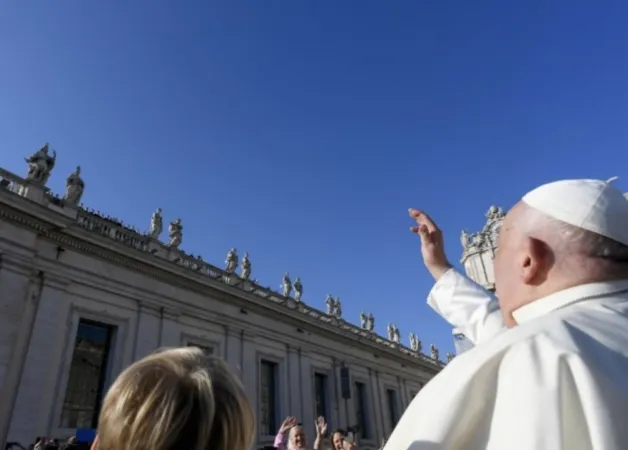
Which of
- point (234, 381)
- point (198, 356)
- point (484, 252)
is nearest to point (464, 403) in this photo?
point (234, 381)

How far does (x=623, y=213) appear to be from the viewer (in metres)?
1.47

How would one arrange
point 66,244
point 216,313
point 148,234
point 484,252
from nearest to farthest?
point 66,244
point 148,234
point 216,313
point 484,252

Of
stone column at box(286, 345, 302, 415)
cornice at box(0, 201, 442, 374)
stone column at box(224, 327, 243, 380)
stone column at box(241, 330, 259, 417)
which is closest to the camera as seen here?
cornice at box(0, 201, 442, 374)

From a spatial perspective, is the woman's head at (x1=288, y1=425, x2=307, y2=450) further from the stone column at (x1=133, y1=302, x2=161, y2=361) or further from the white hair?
the stone column at (x1=133, y1=302, x2=161, y2=361)

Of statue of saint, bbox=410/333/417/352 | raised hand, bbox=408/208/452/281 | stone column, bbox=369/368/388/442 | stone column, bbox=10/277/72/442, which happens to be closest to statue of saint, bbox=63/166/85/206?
stone column, bbox=10/277/72/442

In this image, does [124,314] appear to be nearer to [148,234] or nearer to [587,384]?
[148,234]

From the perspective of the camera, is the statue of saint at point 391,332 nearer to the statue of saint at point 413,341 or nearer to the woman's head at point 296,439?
the statue of saint at point 413,341

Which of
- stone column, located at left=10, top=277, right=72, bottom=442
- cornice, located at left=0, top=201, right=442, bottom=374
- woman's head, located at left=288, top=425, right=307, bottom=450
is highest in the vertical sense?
cornice, located at left=0, top=201, right=442, bottom=374

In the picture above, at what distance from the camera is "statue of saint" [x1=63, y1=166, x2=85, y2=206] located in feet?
45.2

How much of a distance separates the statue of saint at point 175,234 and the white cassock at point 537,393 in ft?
53.8

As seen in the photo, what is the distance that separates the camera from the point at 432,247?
2818 mm

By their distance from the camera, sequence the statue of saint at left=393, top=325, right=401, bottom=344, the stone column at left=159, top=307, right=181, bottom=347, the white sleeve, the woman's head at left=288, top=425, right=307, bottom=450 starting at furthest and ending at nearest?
the statue of saint at left=393, top=325, right=401, bottom=344, the stone column at left=159, top=307, right=181, bottom=347, the woman's head at left=288, top=425, right=307, bottom=450, the white sleeve

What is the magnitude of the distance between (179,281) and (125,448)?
602 inches

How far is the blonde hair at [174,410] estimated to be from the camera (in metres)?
1.42
